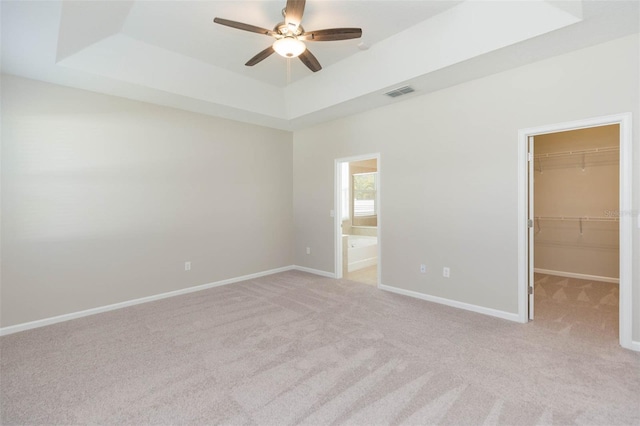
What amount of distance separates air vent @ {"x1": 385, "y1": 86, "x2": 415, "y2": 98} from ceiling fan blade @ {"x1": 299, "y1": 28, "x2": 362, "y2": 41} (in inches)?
53.4

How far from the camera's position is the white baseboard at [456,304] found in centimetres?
336

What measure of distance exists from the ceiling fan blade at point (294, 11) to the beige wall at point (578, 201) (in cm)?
500

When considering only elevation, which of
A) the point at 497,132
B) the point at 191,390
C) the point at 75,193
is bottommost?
the point at 191,390

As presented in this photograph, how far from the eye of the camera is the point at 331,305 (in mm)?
3889

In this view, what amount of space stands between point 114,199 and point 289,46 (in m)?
2.92

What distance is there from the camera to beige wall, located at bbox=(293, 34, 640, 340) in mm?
2820

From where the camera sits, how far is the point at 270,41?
3566 mm

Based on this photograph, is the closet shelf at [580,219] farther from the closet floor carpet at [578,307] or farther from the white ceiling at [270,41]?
the white ceiling at [270,41]

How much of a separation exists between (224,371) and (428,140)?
354cm

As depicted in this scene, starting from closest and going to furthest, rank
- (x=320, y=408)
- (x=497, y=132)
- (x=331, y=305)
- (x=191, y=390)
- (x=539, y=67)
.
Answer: (x=320, y=408), (x=191, y=390), (x=539, y=67), (x=497, y=132), (x=331, y=305)

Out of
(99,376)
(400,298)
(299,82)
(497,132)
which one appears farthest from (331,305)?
(299,82)

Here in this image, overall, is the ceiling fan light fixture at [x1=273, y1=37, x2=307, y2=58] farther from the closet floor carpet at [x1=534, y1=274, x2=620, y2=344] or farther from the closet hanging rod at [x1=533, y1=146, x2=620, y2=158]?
the closet hanging rod at [x1=533, y1=146, x2=620, y2=158]

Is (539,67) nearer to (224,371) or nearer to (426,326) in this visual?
(426,326)

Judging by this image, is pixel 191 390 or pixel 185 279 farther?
pixel 185 279
